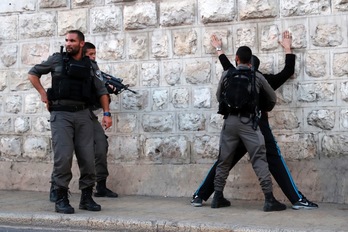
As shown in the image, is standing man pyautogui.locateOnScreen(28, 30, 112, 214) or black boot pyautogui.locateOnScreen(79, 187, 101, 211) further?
black boot pyautogui.locateOnScreen(79, 187, 101, 211)

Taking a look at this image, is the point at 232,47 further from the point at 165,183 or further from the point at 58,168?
the point at 58,168

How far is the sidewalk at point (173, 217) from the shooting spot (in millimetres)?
7090

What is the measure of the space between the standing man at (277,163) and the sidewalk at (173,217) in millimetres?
156

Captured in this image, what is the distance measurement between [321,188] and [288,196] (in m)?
0.65

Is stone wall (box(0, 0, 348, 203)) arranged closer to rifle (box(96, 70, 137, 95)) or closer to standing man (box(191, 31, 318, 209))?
standing man (box(191, 31, 318, 209))

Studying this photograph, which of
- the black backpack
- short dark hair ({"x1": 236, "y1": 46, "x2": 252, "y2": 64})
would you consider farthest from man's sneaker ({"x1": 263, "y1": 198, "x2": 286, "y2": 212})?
short dark hair ({"x1": 236, "y1": 46, "x2": 252, "y2": 64})

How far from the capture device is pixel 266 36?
352 inches

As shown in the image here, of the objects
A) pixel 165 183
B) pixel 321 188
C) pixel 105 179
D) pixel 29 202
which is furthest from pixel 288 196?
pixel 29 202

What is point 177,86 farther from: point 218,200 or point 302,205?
point 302,205

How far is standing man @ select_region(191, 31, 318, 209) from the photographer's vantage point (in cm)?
816

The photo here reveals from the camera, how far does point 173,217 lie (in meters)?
7.65

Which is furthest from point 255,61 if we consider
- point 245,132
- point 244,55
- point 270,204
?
point 270,204

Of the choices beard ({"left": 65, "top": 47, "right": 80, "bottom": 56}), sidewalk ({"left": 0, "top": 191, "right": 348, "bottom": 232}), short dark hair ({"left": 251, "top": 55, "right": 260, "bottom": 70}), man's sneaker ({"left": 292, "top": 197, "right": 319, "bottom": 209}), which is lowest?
sidewalk ({"left": 0, "top": 191, "right": 348, "bottom": 232})

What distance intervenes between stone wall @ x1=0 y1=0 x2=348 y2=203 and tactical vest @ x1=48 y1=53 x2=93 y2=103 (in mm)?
1754
